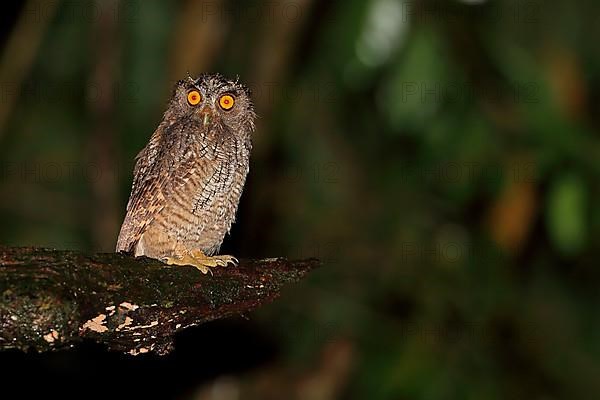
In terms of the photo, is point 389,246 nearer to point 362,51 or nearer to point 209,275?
point 362,51

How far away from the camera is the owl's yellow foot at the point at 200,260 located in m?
3.93

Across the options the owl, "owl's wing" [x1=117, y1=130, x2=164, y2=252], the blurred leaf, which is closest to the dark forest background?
the blurred leaf

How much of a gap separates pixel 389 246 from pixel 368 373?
5.00 ft

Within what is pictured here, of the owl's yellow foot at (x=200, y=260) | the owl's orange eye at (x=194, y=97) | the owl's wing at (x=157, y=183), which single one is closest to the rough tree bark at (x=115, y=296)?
the owl's yellow foot at (x=200, y=260)

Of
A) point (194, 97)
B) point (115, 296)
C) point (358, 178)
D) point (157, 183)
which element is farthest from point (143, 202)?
point (358, 178)

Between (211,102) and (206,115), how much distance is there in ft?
0.25

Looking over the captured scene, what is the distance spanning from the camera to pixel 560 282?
27.9 ft

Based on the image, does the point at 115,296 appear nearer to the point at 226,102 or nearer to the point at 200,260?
the point at 200,260

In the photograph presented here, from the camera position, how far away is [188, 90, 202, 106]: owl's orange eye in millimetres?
4445

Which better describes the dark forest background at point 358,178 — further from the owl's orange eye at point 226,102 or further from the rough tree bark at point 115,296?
the rough tree bark at point 115,296

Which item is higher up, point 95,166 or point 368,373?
point 95,166

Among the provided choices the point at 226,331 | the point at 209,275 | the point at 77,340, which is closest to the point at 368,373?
the point at 226,331

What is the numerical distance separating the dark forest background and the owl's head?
2.15 ft

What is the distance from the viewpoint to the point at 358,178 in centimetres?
787
